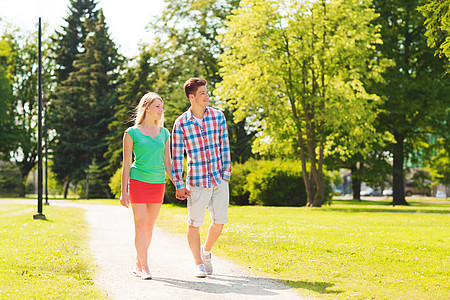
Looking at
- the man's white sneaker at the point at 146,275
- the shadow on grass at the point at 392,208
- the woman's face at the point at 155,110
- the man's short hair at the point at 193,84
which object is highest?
the man's short hair at the point at 193,84

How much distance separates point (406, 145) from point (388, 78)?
20.3ft

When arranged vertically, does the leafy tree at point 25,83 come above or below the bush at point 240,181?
above

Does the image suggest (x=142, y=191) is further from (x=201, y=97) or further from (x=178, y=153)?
(x=201, y=97)

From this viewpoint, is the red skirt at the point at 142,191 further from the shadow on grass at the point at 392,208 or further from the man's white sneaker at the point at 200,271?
the shadow on grass at the point at 392,208

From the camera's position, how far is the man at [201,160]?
21.7 ft

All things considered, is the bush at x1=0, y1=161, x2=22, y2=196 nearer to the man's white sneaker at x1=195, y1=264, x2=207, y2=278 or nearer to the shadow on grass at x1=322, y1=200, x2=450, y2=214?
the shadow on grass at x1=322, y1=200, x2=450, y2=214

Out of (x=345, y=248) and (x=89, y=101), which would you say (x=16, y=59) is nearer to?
(x=89, y=101)

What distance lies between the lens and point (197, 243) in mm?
6805

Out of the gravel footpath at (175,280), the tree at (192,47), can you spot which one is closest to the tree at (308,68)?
the tree at (192,47)

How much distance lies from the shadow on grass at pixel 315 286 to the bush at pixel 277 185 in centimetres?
2379

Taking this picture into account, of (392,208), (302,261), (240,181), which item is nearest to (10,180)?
(240,181)

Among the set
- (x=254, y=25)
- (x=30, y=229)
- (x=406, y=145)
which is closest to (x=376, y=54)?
(x=406, y=145)

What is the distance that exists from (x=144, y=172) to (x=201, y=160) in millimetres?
689

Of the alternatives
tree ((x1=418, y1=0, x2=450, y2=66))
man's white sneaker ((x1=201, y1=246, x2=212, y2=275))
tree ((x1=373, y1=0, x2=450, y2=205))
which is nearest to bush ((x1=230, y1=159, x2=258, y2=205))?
tree ((x1=373, y1=0, x2=450, y2=205))
